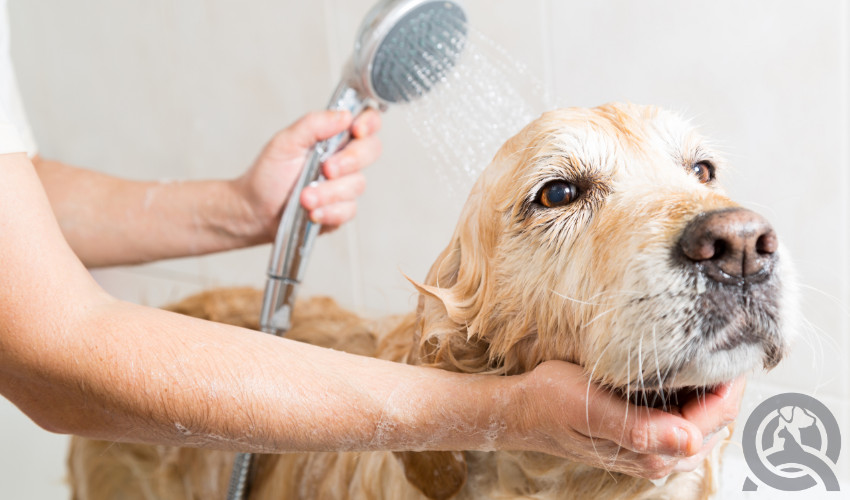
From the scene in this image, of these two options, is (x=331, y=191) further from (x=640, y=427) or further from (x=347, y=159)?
(x=640, y=427)

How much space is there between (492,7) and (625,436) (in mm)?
1011

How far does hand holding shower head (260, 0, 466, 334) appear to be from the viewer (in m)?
1.13

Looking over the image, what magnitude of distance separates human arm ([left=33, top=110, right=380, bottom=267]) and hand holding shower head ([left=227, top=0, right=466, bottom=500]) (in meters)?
0.09

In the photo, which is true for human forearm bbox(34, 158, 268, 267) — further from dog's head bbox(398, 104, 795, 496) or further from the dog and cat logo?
the dog and cat logo

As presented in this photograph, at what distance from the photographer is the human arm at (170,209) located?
1.44m

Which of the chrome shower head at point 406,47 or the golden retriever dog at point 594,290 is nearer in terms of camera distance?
the golden retriever dog at point 594,290

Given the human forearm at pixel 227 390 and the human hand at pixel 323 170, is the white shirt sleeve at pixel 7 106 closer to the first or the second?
the human forearm at pixel 227 390

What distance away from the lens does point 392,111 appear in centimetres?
179

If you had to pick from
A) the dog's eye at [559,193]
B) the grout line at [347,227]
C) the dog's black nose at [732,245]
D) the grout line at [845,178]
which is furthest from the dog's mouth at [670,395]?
the grout line at [347,227]

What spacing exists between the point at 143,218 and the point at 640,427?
43.9 inches

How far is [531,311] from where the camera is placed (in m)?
0.95

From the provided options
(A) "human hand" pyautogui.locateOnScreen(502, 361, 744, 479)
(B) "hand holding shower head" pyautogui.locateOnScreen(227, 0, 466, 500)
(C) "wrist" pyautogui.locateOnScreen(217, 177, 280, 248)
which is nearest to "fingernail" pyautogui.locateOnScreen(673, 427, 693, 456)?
(A) "human hand" pyautogui.locateOnScreen(502, 361, 744, 479)

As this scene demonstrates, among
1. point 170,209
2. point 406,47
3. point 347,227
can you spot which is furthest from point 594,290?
point 347,227

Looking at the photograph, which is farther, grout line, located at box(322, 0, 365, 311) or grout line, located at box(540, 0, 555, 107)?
grout line, located at box(322, 0, 365, 311)
